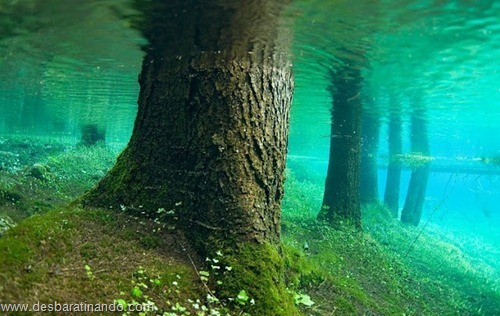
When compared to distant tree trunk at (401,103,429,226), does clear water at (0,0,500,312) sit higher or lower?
higher

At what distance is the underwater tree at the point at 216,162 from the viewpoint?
4.73 meters

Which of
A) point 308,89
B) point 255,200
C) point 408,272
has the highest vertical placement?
point 308,89

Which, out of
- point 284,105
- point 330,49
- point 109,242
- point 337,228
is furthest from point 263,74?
point 337,228

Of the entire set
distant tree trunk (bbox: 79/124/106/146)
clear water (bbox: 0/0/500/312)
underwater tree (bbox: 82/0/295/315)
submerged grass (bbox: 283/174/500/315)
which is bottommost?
submerged grass (bbox: 283/174/500/315)

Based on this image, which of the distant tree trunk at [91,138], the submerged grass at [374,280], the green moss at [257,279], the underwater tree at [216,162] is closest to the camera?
the green moss at [257,279]

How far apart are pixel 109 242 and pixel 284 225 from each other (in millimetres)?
8614

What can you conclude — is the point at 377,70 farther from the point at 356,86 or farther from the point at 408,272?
the point at 408,272

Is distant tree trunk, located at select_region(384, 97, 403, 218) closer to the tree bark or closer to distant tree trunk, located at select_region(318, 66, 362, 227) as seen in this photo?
distant tree trunk, located at select_region(318, 66, 362, 227)

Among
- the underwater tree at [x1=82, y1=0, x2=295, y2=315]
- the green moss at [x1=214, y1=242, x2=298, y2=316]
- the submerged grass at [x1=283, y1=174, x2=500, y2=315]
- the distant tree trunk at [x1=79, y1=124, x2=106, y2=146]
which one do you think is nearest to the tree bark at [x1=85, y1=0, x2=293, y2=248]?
the underwater tree at [x1=82, y1=0, x2=295, y2=315]

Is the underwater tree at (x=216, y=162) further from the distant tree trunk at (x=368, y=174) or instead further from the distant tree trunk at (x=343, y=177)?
the distant tree trunk at (x=368, y=174)

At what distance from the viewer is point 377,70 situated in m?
14.9

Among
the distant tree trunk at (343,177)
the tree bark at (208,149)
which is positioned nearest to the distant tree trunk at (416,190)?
the distant tree trunk at (343,177)

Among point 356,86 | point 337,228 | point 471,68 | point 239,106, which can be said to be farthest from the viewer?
point 356,86

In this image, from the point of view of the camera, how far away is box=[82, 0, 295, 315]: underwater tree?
4734 millimetres
